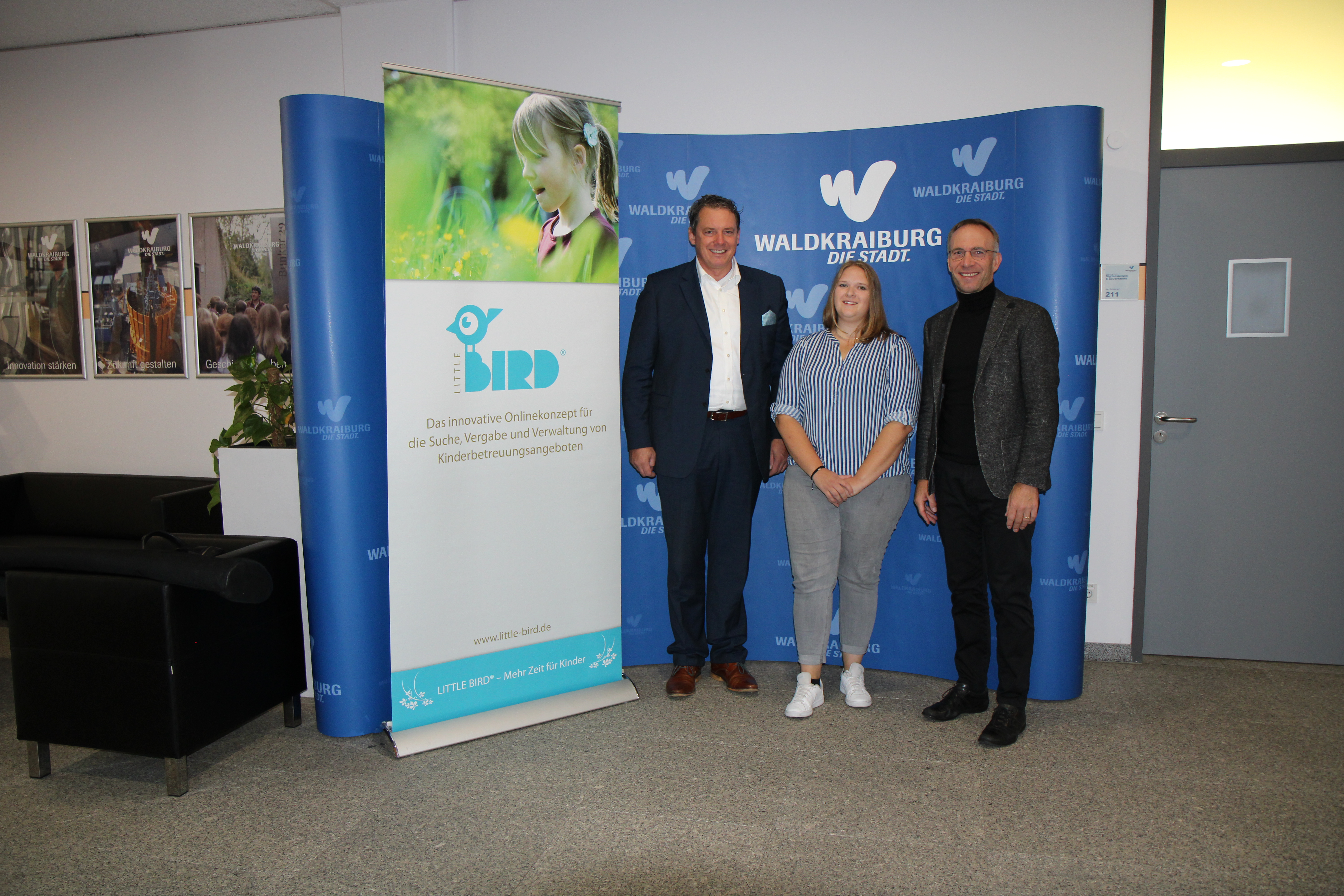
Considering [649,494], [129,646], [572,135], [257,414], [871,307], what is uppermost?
[572,135]

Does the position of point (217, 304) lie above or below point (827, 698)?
above

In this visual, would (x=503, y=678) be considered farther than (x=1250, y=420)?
No

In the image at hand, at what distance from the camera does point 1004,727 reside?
280cm

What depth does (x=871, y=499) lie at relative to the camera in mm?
2957

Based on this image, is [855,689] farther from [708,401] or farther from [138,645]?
[138,645]

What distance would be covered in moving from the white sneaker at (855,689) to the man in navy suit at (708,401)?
1.20 ft

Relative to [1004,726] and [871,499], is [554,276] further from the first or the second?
[1004,726]

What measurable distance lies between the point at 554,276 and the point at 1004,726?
2.30 m

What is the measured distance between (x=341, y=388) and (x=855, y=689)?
2242 mm

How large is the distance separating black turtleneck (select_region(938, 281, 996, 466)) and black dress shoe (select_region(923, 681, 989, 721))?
0.91 m

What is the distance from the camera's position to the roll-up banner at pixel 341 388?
2703 millimetres

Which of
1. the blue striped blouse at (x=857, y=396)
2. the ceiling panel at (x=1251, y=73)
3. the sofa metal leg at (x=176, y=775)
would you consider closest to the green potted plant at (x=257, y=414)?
the sofa metal leg at (x=176, y=775)

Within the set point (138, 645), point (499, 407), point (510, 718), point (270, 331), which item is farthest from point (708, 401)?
point (270, 331)

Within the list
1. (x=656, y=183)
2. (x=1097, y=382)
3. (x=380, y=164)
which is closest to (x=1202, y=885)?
(x=1097, y=382)
